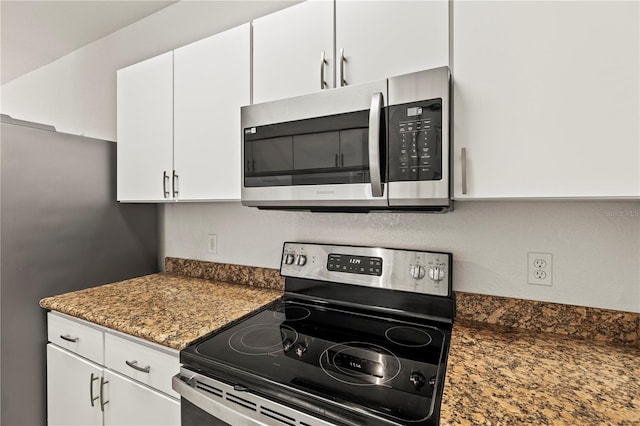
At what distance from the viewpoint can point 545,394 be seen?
738 millimetres

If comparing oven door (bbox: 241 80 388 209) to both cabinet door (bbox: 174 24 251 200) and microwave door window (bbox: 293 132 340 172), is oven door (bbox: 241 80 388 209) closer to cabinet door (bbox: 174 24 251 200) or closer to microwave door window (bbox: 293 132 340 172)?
microwave door window (bbox: 293 132 340 172)

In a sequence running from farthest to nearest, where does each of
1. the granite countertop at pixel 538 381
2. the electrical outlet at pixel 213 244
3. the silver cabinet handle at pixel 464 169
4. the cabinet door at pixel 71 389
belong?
the electrical outlet at pixel 213 244, the cabinet door at pixel 71 389, the silver cabinet handle at pixel 464 169, the granite countertop at pixel 538 381

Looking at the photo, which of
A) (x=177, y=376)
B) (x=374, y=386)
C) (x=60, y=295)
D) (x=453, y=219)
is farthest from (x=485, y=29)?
(x=60, y=295)

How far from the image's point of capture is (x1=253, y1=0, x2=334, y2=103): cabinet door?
1.15 m

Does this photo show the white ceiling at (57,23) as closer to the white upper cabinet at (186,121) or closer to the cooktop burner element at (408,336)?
the white upper cabinet at (186,121)

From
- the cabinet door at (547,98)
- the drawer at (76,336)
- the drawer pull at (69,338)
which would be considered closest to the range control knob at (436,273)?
the cabinet door at (547,98)

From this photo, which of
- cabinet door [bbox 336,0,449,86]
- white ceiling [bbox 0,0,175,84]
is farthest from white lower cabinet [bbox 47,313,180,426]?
white ceiling [bbox 0,0,175,84]

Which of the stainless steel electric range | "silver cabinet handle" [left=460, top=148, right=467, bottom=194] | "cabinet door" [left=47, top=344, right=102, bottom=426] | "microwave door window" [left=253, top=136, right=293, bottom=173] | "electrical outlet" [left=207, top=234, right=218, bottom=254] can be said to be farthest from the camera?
"electrical outlet" [left=207, top=234, right=218, bottom=254]

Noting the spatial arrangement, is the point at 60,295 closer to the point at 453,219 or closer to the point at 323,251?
the point at 323,251

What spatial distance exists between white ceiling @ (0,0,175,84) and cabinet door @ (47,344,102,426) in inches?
80.6

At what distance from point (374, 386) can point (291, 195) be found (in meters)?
0.68

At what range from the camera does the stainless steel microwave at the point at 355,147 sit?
0.96 meters

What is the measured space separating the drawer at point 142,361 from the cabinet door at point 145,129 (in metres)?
0.69

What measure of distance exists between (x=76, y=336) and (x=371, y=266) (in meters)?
1.31
